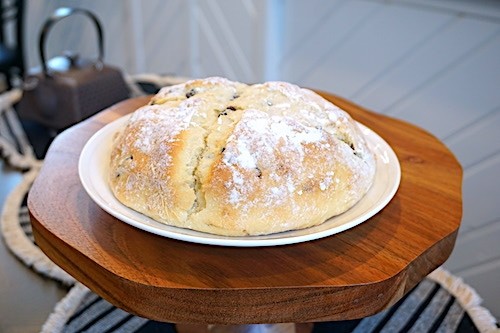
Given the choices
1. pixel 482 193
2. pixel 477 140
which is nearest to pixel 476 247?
pixel 482 193

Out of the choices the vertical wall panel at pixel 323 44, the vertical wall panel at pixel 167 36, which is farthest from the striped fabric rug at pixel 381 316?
the vertical wall panel at pixel 167 36

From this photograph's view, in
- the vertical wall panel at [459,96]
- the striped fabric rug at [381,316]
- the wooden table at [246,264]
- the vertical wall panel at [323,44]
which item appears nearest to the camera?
the wooden table at [246,264]

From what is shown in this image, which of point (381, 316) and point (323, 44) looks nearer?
point (381, 316)

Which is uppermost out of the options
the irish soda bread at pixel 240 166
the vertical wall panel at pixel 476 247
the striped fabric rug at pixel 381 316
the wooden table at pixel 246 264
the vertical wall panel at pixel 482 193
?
the irish soda bread at pixel 240 166

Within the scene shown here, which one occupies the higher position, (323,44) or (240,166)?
(240,166)

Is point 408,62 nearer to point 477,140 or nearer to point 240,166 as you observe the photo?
point 477,140

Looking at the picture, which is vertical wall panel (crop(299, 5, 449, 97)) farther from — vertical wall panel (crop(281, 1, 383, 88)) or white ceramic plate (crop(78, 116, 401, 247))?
white ceramic plate (crop(78, 116, 401, 247))

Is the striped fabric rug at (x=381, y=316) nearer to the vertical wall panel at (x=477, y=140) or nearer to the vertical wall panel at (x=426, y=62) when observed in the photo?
the vertical wall panel at (x=477, y=140)
